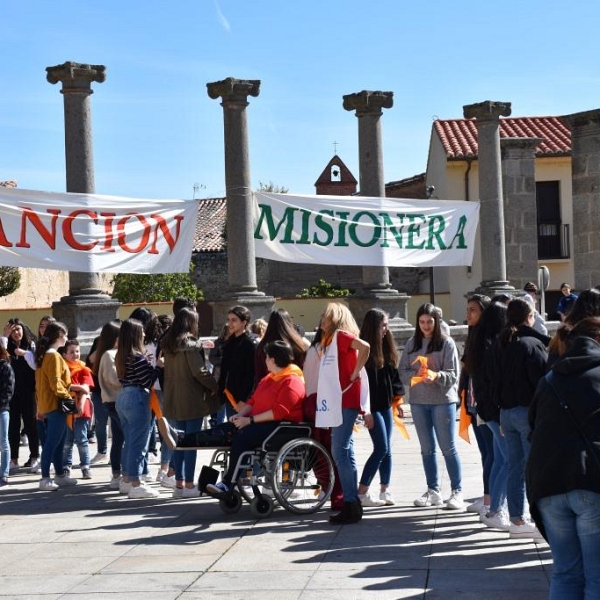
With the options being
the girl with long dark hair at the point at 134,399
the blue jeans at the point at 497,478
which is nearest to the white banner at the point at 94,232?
the girl with long dark hair at the point at 134,399

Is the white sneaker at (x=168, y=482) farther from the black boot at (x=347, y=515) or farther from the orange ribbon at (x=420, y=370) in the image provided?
the orange ribbon at (x=420, y=370)

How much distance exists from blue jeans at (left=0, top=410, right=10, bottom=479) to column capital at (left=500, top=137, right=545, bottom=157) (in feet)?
52.8

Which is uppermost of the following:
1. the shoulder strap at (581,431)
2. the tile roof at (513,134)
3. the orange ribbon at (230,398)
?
the tile roof at (513,134)

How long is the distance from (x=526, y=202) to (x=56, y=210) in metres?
13.5

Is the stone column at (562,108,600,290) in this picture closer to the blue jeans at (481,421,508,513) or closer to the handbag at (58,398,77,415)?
the handbag at (58,398,77,415)

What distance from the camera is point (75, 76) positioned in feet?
55.6

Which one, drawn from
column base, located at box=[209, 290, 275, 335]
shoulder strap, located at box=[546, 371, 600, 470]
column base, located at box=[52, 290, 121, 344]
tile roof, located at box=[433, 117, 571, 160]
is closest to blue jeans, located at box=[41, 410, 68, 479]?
column base, located at box=[52, 290, 121, 344]

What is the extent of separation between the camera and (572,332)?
5.62m

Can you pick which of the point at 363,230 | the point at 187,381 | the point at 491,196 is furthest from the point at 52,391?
the point at 491,196

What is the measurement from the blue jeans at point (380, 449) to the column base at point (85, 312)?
7.64m

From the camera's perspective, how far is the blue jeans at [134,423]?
35.9ft

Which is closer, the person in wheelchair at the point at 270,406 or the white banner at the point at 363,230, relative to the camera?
the person in wheelchair at the point at 270,406

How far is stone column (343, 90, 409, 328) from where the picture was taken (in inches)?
774

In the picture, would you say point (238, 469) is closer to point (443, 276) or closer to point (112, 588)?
point (112, 588)
